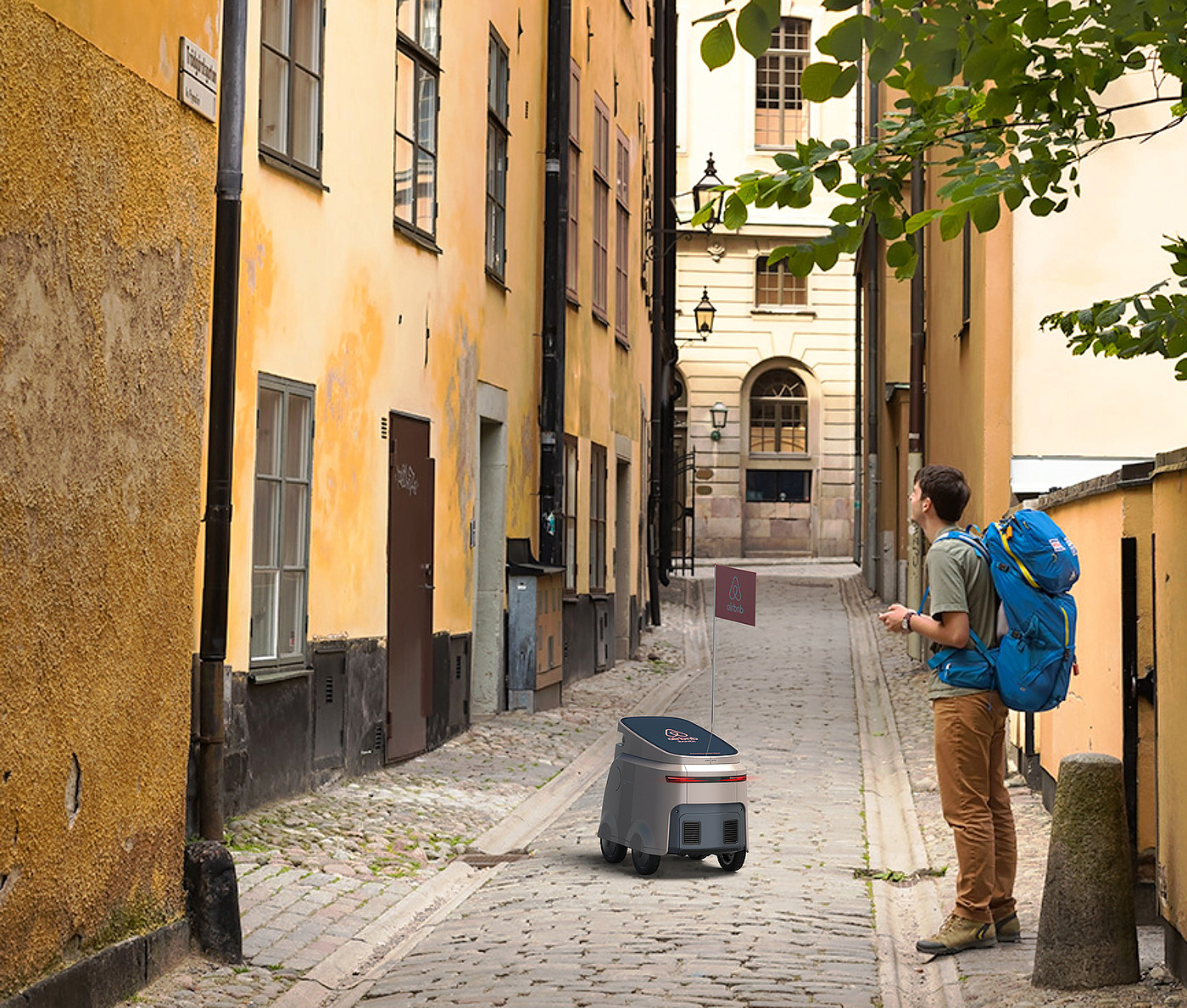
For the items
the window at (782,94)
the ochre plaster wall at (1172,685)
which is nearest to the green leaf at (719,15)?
the ochre plaster wall at (1172,685)

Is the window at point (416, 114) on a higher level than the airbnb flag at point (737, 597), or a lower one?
higher

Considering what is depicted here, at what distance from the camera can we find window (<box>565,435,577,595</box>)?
59.9 feet

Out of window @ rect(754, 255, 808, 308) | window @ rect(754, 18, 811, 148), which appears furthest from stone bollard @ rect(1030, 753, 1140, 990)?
window @ rect(754, 18, 811, 148)

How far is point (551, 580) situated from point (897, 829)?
631 centimetres

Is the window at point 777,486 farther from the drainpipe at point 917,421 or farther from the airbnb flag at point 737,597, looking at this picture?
the airbnb flag at point 737,597

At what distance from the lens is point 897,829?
10.3m

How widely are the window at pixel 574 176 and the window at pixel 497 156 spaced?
2688 millimetres

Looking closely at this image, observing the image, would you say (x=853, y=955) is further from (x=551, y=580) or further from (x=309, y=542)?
(x=551, y=580)

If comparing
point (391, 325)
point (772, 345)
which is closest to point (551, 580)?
point (391, 325)

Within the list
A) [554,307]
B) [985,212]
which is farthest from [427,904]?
[554,307]

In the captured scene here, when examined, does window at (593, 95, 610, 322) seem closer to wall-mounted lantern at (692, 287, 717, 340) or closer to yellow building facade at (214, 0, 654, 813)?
yellow building facade at (214, 0, 654, 813)

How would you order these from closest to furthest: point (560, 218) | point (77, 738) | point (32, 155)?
point (32, 155)
point (77, 738)
point (560, 218)

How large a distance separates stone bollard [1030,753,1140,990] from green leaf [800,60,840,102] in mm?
2746

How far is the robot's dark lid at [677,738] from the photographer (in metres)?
8.67
